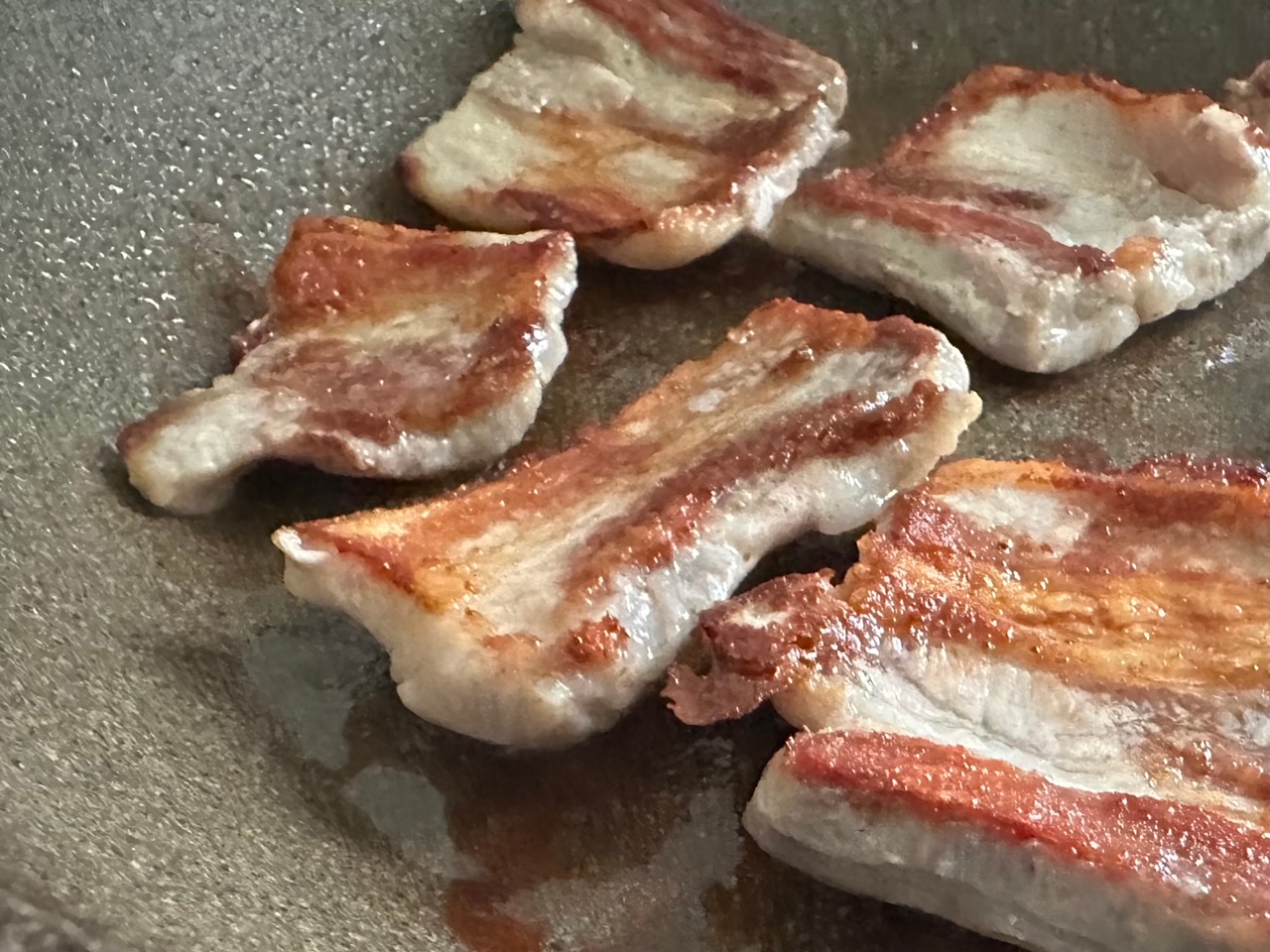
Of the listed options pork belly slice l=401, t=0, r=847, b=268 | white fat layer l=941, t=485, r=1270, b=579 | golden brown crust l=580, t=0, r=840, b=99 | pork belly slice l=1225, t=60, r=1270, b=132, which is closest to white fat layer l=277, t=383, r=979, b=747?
white fat layer l=941, t=485, r=1270, b=579

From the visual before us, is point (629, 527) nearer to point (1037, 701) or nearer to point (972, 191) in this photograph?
point (1037, 701)

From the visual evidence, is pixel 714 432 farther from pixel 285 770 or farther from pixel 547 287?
pixel 285 770

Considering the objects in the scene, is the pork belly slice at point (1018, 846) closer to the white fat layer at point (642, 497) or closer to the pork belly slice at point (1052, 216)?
the white fat layer at point (642, 497)

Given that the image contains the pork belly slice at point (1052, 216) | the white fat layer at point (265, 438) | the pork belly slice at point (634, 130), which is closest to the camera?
the white fat layer at point (265, 438)

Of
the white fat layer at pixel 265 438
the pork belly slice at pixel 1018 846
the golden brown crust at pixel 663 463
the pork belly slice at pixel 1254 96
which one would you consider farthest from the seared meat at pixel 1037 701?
the pork belly slice at pixel 1254 96

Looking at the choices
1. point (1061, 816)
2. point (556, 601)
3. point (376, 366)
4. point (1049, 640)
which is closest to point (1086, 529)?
point (1049, 640)

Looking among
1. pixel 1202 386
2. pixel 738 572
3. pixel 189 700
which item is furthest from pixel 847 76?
pixel 189 700
